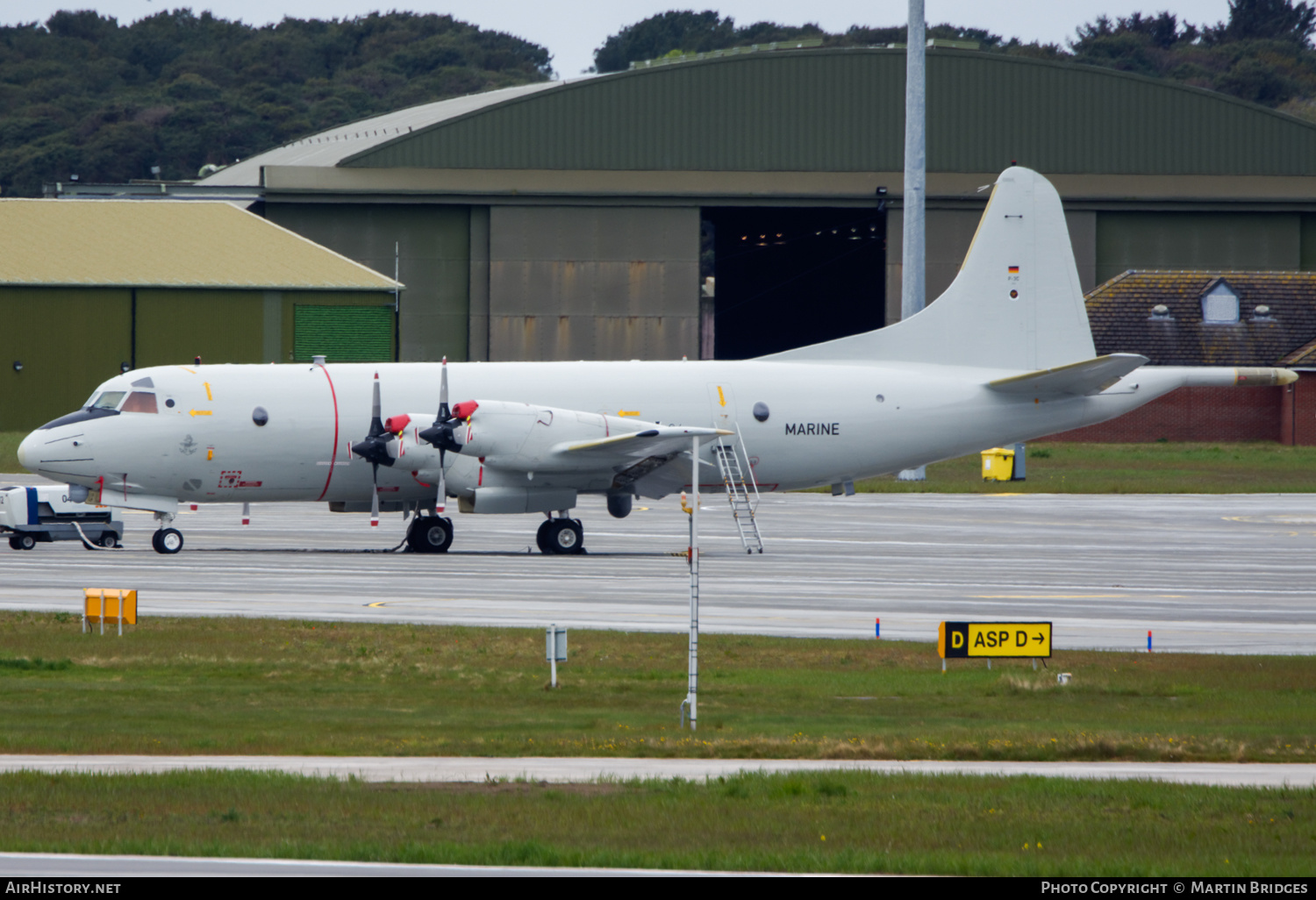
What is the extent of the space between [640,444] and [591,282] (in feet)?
Result: 145

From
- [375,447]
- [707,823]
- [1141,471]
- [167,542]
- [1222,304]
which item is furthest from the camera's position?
[1222,304]

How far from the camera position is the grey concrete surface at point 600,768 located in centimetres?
1370

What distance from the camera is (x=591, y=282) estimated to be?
77.3 m

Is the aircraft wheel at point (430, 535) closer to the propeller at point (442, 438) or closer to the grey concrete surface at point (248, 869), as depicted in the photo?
the propeller at point (442, 438)

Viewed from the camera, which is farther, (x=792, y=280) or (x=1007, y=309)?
(x=792, y=280)

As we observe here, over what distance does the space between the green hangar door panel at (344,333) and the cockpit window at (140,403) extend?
36.9 m

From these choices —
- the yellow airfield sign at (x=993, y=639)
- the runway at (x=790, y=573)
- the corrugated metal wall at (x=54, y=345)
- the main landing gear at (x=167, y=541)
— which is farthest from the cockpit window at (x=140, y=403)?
the corrugated metal wall at (x=54, y=345)

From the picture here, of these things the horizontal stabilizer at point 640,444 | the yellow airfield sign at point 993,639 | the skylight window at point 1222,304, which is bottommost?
the yellow airfield sign at point 993,639

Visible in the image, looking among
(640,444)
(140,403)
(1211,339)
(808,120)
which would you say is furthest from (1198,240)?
(140,403)

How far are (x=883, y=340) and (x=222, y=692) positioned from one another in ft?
78.6

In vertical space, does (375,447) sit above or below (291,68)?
below

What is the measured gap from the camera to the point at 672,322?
7738 cm

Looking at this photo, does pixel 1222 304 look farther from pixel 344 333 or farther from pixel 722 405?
pixel 722 405
